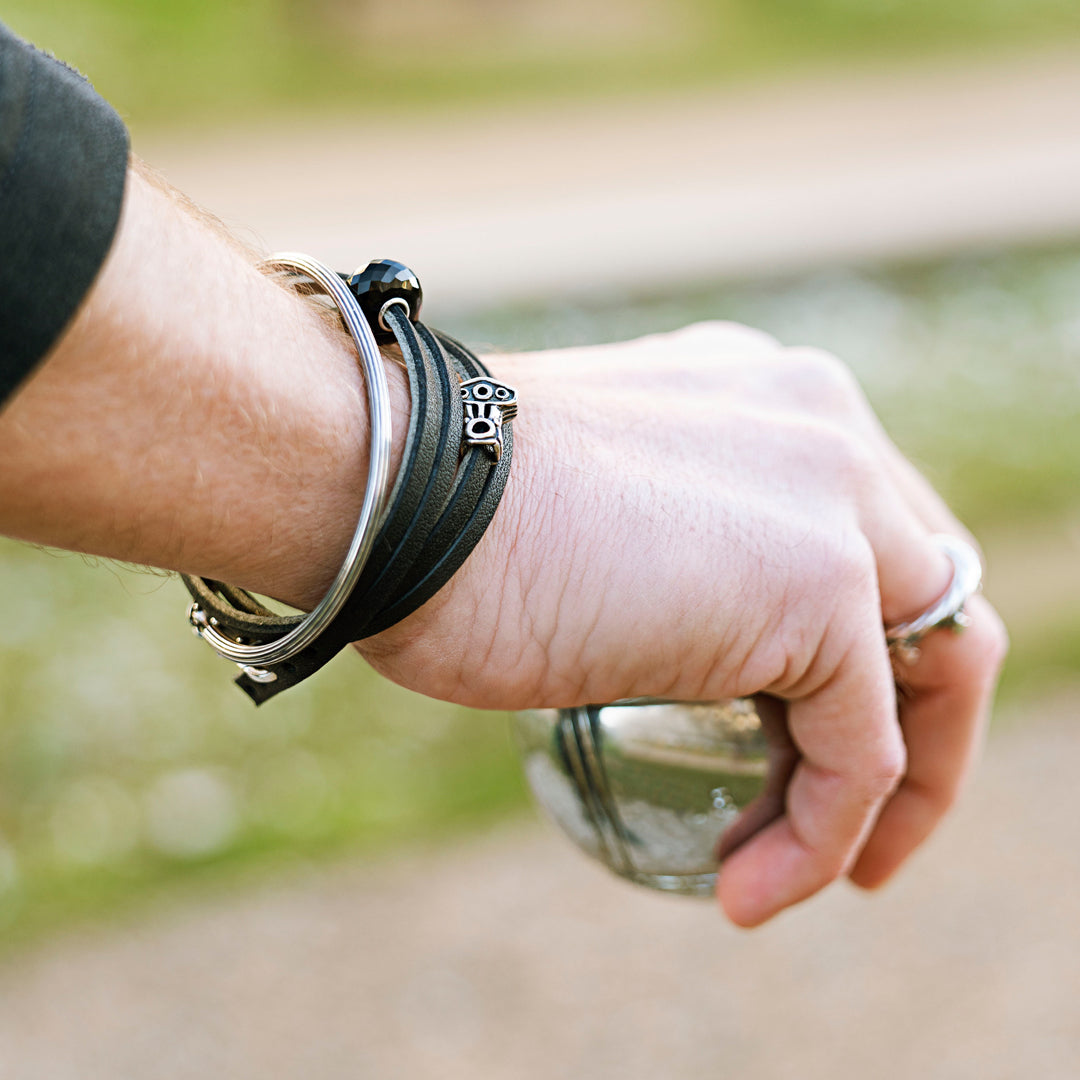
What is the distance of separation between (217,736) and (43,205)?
3528 mm

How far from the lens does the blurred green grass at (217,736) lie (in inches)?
150

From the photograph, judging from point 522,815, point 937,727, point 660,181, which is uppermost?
point 937,727

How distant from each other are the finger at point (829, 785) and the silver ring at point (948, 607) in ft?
0.47

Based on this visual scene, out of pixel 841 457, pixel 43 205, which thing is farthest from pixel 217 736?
pixel 43 205

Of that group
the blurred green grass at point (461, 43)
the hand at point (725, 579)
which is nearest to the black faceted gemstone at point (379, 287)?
the hand at point (725, 579)

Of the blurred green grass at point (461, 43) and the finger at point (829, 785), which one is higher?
the finger at point (829, 785)

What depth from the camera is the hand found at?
1.35 meters

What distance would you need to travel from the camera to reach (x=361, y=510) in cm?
120

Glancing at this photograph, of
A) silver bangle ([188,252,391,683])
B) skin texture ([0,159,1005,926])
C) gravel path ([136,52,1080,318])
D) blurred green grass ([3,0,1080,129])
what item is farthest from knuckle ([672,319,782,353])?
blurred green grass ([3,0,1080,129])

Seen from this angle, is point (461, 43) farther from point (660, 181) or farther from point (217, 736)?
point (217, 736)

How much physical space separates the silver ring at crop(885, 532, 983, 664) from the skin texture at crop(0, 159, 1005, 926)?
2 centimetres

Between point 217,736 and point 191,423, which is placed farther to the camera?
point 217,736

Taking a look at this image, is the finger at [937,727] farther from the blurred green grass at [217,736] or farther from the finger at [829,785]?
the blurred green grass at [217,736]

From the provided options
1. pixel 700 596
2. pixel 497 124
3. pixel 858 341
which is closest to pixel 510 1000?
pixel 700 596
